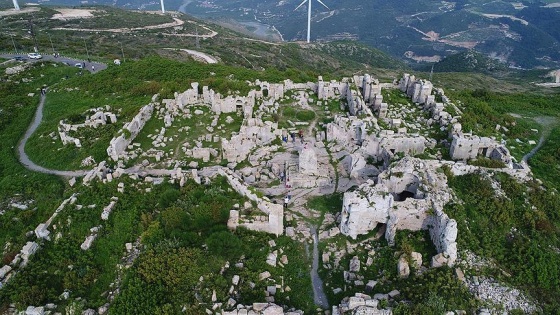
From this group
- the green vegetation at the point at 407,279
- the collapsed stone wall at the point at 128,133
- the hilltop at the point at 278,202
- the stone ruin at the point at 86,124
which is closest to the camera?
the green vegetation at the point at 407,279

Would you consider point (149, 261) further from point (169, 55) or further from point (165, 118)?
point (169, 55)

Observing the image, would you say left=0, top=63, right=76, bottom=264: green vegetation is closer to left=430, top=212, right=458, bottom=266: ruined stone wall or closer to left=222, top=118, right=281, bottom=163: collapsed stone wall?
left=222, top=118, right=281, bottom=163: collapsed stone wall

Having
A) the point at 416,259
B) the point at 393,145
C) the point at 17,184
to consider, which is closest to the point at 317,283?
the point at 416,259

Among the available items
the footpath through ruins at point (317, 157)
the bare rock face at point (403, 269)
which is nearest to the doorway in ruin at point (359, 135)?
the footpath through ruins at point (317, 157)

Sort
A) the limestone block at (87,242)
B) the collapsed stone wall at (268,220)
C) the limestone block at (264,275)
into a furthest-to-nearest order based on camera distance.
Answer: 1. the collapsed stone wall at (268,220)
2. the limestone block at (87,242)
3. the limestone block at (264,275)

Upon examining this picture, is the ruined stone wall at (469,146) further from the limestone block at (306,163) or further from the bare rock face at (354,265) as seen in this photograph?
the bare rock face at (354,265)

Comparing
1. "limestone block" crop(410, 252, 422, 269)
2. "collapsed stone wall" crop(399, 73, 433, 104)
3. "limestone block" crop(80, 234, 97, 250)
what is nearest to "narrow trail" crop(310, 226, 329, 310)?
"limestone block" crop(410, 252, 422, 269)

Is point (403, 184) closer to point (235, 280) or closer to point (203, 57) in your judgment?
point (235, 280)
